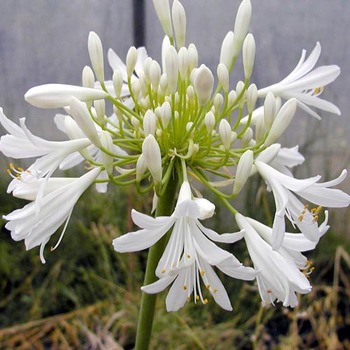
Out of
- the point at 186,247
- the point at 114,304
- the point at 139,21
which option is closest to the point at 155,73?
the point at 186,247

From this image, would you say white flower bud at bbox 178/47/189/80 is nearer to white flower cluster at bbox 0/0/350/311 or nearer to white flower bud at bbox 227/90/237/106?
white flower cluster at bbox 0/0/350/311

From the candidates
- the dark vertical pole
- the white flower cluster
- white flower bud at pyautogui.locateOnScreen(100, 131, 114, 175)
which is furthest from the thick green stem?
the dark vertical pole

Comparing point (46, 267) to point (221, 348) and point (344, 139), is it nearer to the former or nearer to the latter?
point (221, 348)

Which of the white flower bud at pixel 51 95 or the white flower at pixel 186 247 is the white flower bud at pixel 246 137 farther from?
the white flower bud at pixel 51 95

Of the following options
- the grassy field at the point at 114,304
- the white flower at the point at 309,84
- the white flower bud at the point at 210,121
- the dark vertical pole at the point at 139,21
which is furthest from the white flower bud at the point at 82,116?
the dark vertical pole at the point at 139,21

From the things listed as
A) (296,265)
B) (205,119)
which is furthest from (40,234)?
(296,265)

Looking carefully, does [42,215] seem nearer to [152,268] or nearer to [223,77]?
[152,268]
